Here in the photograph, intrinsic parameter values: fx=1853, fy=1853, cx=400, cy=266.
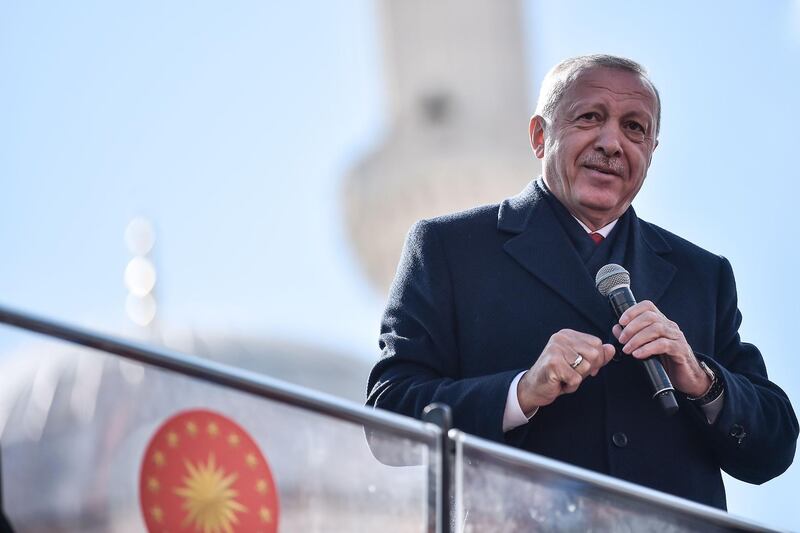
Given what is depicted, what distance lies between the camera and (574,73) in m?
4.89

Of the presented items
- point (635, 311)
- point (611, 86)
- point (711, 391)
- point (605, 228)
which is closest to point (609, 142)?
point (611, 86)

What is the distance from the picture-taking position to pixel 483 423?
4.44 m

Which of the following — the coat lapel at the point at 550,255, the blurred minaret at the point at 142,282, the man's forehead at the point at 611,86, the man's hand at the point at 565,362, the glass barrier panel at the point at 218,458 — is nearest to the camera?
the glass barrier panel at the point at 218,458

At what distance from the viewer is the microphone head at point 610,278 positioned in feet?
15.1

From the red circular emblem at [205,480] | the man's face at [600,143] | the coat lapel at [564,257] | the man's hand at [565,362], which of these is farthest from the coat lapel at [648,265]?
the red circular emblem at [205,480]

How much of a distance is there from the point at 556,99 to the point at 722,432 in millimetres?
985

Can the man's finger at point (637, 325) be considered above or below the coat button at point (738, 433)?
above

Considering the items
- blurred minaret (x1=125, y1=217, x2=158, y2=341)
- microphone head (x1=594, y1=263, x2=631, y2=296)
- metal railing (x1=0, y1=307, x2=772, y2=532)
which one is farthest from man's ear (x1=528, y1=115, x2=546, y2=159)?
blurred minaret (x1=125, y1=217, x2=158, y2=341)

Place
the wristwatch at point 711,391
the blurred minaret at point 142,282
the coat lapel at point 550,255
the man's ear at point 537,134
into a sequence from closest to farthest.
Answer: the wristwatch at point 711,391 < the coat lapel at point 550,255 < the man's ear at point 537,134 < the blurred minaret at point 142,282

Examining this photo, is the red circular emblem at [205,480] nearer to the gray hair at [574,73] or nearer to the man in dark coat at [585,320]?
the man in dark coat at [585,320]

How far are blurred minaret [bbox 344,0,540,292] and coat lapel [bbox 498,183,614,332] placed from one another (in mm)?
37290

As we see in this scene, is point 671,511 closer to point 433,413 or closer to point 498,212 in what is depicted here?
point 433,413

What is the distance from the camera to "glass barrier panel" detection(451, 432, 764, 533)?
13.4 ft

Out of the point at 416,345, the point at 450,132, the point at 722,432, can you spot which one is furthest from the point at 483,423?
the point at 450,132
